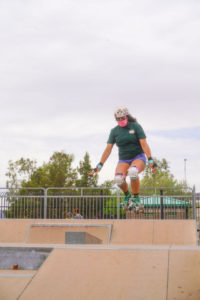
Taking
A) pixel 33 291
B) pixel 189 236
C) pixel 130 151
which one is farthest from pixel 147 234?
pixel 33 291

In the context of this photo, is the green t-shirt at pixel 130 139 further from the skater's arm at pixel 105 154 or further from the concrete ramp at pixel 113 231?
the concrete ramp at pixel 113 231

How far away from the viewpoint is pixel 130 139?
14469 mm

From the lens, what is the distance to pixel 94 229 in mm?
14062

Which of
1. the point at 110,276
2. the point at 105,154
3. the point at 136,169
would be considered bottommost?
the point at 110,276

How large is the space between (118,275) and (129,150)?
8.60m

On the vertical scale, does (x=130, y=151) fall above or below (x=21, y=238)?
above

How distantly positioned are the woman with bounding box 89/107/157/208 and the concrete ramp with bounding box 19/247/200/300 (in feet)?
25.1

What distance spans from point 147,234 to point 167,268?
7.71 meters

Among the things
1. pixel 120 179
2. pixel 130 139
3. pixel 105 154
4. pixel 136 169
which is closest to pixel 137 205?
pixel 120 179

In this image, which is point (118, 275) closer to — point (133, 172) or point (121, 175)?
point (133, 172)

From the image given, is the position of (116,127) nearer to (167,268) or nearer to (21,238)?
(21,238)

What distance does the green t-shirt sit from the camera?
47.4 ft

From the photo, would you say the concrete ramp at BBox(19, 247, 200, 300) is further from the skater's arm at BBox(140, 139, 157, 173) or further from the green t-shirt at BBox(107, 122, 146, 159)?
the green t-shirt at BBox(107, 122, 146, 159)

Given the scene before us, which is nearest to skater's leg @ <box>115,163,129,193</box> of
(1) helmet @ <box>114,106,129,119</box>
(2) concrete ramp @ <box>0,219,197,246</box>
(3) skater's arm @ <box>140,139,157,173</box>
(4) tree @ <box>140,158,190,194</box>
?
(3) skater's arm @ <box>140,139,157,173</box>
